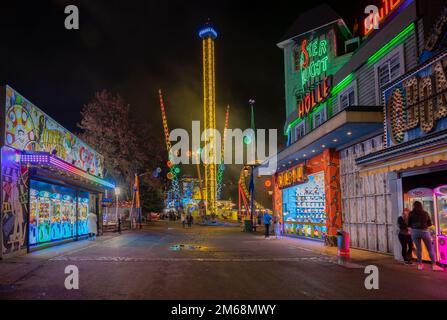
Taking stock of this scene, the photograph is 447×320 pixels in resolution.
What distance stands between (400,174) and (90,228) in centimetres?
1653

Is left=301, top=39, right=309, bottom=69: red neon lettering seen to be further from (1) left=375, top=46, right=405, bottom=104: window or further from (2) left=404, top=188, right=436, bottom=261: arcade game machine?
(2) left=404, top=188, right=436, bottom=261: arcade game machine

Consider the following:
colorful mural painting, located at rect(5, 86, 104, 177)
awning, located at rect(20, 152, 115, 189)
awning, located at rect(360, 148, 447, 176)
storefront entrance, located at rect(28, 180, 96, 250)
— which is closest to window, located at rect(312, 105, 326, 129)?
awning, located at rect(360, 148, 447, 176)

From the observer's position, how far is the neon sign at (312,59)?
25.6 metres

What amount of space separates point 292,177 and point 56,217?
43.4ft

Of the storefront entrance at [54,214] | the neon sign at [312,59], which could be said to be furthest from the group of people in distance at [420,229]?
the neon sign at [312,59]

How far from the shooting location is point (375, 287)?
884 centimetres

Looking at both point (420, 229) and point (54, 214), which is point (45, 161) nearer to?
point (54, 214)

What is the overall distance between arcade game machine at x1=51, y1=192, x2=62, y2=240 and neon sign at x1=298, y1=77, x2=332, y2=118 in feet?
43.5

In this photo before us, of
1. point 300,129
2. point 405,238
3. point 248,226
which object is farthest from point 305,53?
point 405,238

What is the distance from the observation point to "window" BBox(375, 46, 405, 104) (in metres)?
14.2

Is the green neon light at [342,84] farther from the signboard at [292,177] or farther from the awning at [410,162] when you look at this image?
the awning at [410,162]

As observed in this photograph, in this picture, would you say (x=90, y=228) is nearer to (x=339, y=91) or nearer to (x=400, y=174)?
(x=339, y=91)

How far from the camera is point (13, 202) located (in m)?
14.8

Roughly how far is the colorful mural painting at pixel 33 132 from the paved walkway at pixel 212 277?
426 centimetres
